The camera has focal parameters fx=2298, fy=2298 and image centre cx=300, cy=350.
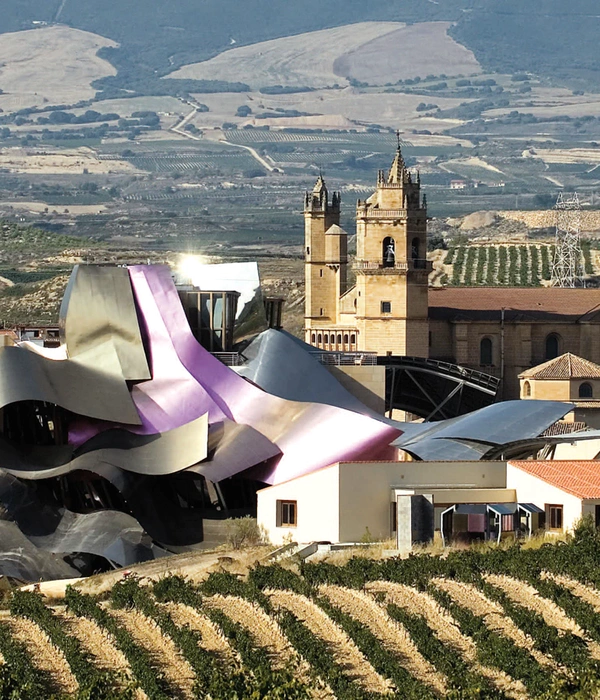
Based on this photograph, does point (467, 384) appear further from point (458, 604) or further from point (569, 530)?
point (458, 604)

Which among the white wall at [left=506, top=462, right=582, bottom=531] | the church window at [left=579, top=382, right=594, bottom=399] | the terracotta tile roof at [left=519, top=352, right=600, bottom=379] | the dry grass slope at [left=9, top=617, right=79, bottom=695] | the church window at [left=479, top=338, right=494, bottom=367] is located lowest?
the dry grass slope at [left=9, top=617, right=79, bottom=695]

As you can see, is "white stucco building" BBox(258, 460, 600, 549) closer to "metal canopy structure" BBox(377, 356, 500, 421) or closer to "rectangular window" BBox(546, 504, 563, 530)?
"rectangular window" BBox(546, 504, 563, 530)

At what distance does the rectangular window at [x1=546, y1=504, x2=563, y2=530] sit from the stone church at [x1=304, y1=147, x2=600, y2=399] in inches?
1488

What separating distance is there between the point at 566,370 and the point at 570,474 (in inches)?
1209

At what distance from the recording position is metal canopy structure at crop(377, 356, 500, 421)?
72375mm

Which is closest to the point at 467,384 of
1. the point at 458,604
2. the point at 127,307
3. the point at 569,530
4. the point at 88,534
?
the point at 127,307

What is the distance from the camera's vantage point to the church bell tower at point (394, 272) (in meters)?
82.6

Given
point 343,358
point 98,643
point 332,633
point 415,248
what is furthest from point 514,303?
point 98,643

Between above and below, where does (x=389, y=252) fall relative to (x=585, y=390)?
above

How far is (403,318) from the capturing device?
8275cm

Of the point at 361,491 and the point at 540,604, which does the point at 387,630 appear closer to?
the point at 540,604

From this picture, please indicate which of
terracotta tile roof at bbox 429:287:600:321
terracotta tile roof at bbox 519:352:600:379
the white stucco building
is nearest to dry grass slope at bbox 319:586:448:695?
the white stucco building

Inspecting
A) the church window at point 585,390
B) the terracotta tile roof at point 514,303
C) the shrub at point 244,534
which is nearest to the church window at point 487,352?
the terracotta tile roof at point 514,303

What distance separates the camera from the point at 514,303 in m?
87.8
